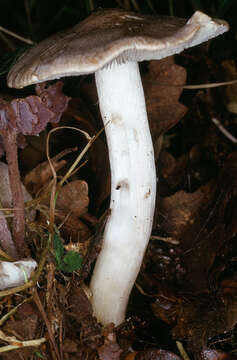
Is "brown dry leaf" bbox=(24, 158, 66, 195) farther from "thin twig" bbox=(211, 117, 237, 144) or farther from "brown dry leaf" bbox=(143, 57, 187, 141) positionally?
"thin twig" bbox=(211, 117, 237, 144)

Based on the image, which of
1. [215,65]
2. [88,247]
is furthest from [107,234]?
[215,65]

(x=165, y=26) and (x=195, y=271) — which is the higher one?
(x=165, y=26)

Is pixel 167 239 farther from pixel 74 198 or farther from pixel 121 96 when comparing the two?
pixel 121 96

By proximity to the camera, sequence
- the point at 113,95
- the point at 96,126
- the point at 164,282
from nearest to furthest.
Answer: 1. the point at 113,95
2. the point at 164,282
3. the point at 96,126

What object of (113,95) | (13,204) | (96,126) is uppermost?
(113,95)

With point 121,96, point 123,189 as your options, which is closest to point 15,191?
point 123,189

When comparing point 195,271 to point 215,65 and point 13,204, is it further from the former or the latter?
point 215,65

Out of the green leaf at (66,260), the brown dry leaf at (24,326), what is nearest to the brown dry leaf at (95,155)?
the green leaf at (66,260)
